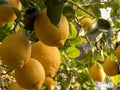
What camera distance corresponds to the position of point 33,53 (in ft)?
3.18

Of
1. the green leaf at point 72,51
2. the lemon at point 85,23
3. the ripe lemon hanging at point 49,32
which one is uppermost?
the ripe lemon hanging at point 49,32

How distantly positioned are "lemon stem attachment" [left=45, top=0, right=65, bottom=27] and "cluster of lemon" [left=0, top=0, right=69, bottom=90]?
0.7 inches

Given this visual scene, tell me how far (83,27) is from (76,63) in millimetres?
558

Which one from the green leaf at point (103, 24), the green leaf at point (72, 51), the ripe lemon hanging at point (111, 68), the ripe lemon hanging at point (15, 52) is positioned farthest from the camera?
the green leaf at point (72, 51)

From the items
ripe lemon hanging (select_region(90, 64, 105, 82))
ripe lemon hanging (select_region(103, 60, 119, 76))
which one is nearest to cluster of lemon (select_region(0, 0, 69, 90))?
ripe lemon hanging (select_region(103, 60, 119, 76))

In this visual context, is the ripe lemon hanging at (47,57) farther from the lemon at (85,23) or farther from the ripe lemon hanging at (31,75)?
the lemon at (85,23)

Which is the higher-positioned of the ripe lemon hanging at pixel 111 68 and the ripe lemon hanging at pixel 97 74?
the ripe lemon hanging at pixel 111 68

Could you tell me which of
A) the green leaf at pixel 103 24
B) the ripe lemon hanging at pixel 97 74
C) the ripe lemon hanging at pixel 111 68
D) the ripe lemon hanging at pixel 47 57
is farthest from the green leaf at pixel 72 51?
the ripe lemon hanging at pixel 47 57

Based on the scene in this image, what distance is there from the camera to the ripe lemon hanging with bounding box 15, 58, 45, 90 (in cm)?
90

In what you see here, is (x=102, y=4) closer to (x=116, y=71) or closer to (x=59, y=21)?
(x=116, y=71)

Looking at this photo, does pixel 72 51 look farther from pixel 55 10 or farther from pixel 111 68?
pixel 55 10

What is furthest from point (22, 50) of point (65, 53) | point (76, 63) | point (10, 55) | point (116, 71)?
point (76, 63)

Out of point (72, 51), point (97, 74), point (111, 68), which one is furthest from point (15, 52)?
point (72, 51)

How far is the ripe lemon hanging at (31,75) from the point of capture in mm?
898
